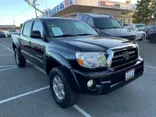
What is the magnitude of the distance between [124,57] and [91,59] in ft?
2.23

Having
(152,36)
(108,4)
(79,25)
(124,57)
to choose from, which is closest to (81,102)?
(124,57)

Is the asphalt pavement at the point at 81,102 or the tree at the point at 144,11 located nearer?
the asphalt pavement at the point at 81,102

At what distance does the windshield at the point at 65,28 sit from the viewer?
11.8 feet

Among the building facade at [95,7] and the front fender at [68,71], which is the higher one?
the building facade at [95,7]

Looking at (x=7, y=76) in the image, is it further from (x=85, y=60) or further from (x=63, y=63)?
(x=85, y=60)

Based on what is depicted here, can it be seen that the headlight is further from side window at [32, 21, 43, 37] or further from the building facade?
the building facade

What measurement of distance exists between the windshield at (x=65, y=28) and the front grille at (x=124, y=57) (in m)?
1.33

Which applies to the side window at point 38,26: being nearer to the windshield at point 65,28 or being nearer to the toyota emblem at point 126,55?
the windshield at point 65,28

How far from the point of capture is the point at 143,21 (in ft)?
121

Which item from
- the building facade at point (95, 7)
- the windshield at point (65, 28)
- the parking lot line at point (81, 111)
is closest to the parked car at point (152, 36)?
the windshield at point (65, 28)

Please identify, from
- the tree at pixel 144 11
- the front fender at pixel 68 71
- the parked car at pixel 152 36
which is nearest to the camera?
the front fender at pixel 68 71

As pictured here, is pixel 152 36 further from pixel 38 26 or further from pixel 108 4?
pixel 108 4

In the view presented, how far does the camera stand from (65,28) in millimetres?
3852

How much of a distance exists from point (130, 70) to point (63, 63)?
1252mm
